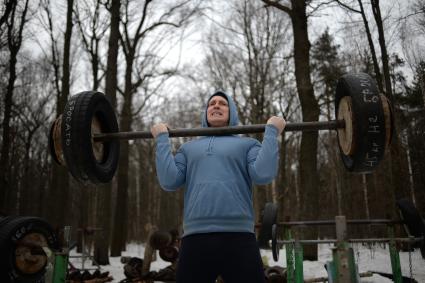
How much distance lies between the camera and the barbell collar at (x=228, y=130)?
7.70 ft

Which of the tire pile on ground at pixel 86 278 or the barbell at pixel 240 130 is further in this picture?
the tire pile on ground at pixel 86 278

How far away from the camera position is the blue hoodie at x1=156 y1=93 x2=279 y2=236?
1.95 metres

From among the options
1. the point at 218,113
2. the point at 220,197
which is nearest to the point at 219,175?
the point at 220,197

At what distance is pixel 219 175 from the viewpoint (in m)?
2.03

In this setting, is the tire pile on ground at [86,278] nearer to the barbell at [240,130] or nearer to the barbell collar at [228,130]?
the barbell at [240,130]

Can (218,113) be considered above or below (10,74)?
below

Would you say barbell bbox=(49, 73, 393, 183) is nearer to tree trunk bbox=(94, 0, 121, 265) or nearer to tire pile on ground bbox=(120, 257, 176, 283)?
tire pile on ground bbox=(120, 257, 176, 283)

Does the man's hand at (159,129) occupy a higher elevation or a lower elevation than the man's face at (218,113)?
lower

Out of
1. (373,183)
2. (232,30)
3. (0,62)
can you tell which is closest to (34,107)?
(0,62)

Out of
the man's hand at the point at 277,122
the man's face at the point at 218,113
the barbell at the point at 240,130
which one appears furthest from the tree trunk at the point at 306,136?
the man's hand at the point at 277,122

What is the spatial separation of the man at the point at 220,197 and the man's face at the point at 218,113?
0.18 meters

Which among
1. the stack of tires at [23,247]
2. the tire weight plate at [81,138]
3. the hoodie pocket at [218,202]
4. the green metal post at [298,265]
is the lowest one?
the green metal post at [298,265]

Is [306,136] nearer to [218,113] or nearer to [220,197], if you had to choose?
[218,113]

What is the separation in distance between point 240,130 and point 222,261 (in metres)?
0.84
